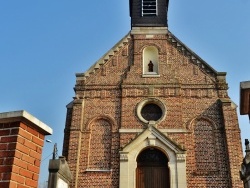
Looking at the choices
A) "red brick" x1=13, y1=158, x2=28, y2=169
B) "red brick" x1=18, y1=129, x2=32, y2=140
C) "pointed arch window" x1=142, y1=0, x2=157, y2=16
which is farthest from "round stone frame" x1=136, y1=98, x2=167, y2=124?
"red brick" x1=13, y1=158, x2=28, y2=169

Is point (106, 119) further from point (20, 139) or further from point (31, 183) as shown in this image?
point (20, 139)

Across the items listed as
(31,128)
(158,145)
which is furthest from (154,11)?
(31,128)

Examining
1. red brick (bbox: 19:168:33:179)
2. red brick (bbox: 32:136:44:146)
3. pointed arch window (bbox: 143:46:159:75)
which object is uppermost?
pointed arch window (bbox: 143:46:159:75)

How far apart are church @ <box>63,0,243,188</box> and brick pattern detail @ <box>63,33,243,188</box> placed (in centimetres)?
5

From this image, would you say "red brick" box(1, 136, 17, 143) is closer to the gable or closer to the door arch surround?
the door arch surround

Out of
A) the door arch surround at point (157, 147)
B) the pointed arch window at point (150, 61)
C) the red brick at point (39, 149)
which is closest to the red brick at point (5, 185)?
the red brick at point (39, 149)

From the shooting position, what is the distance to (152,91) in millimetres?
16422

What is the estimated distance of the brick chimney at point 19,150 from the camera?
119 inches

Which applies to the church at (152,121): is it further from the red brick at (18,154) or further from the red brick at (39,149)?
the red brick at (18,154)

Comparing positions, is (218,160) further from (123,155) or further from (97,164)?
(97,164)

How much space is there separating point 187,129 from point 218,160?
2045 mm

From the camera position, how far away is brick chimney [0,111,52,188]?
9.95ft

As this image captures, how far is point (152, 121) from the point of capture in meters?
15.5

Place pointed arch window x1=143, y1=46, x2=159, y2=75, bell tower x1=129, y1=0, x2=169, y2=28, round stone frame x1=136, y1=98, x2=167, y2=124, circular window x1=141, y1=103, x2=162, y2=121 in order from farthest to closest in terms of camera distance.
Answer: bell tower x1=129, y1=0, x2=169, y2=28
pointed arch window x1=143, y1=46, x2=159, y2=75
circular window x1=141, y1=103, x2=162, y2=121
round stone frame x1=136, y1=98, x2=167, y2=124
